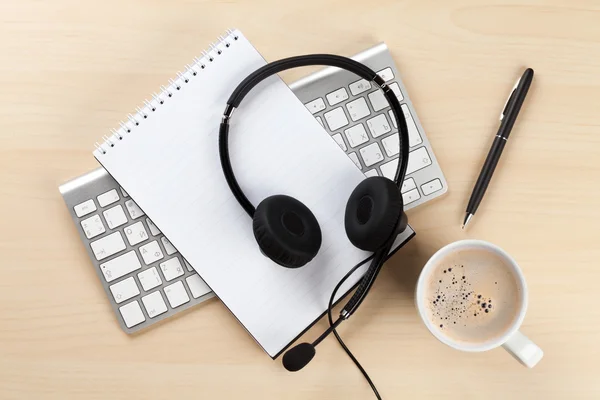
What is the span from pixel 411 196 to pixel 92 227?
356mm

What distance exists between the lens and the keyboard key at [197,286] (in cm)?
58

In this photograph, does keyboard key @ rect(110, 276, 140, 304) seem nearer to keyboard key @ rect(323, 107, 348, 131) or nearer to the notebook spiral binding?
the notebook spiral binding

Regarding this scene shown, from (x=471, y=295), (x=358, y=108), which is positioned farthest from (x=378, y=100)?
(x=471, y=295)

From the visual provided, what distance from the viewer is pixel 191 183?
58 cm

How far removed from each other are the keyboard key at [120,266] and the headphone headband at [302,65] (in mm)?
137

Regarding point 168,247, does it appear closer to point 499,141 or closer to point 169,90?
point 169,90

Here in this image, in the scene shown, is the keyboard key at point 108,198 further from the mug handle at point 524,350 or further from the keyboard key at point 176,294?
the mug handle at point 524,350

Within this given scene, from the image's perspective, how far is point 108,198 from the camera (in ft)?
1.90

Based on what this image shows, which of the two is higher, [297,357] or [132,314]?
[132,314]

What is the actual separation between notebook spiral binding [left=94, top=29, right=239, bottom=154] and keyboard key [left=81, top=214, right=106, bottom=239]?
0.08 meters

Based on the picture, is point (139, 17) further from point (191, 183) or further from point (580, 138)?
point (580, 138)

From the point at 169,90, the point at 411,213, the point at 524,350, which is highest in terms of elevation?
the point at 169,90

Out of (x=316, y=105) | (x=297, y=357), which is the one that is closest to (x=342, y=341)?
(x=297, y=357)

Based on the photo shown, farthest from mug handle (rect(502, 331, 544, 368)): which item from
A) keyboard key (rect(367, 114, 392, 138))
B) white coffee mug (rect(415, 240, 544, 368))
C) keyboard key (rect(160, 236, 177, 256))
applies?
keyboard key (rect(160, 236, 177, 256))
